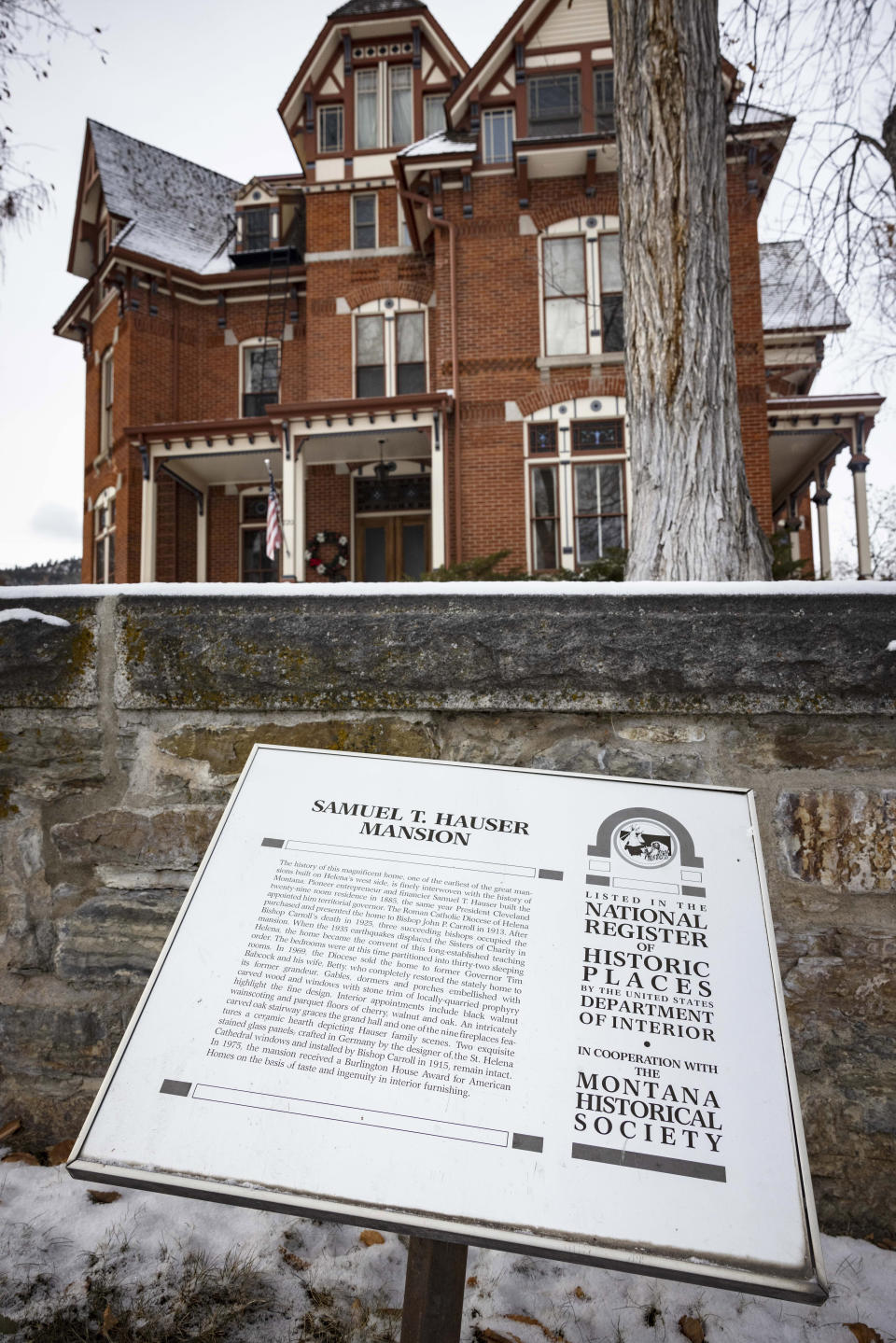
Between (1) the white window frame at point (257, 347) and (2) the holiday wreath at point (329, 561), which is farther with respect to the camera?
(1) the white window frame at point (257, 347)

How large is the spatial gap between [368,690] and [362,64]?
19835 millimetres

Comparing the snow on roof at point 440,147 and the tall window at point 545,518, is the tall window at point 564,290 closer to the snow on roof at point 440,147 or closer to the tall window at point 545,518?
the snow on roof at point 440,147

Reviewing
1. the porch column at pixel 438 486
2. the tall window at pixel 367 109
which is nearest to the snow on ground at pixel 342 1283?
the porch column at pixel 438 486

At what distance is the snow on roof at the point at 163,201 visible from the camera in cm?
1889

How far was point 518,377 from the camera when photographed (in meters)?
15.3

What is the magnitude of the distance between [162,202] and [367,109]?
5.56 metres

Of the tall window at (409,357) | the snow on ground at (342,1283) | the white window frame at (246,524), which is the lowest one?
the snow on ground at (342,1283)

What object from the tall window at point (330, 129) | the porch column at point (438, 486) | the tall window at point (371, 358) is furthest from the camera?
the tall window at point (330, 129)

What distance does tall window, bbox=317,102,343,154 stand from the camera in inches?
704

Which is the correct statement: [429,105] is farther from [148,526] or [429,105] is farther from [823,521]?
[823,521]

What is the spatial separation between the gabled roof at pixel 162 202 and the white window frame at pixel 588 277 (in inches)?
306

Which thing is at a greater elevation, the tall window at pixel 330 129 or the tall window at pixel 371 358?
the tall window at pixel 330 129

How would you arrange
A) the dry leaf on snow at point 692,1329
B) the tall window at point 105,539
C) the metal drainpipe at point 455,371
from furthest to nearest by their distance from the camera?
the tall window at point 105,539 < the metal drainpipe at point 455,371 < the dry leaf on snow at point 692,1329

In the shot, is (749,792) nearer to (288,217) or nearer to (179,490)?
(179,490)
